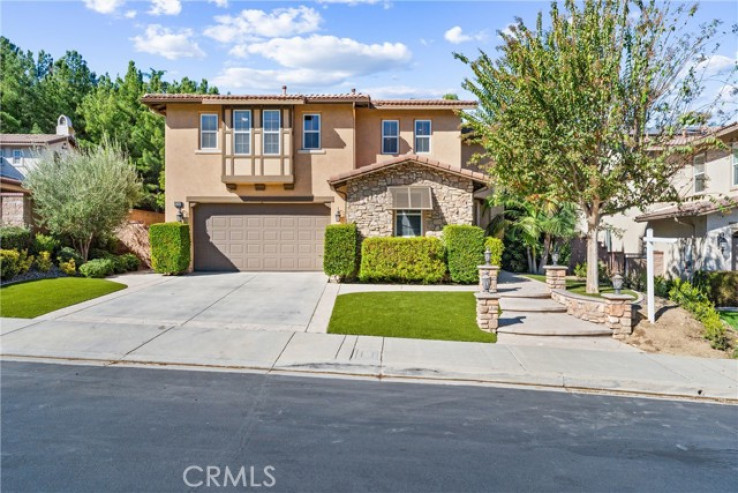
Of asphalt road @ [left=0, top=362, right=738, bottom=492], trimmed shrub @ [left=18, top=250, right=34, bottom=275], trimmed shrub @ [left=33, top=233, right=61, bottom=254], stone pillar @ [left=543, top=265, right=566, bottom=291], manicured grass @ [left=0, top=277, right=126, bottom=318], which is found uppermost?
trimmed shrub @ [left=33, top=233, right=61, bottom=254]

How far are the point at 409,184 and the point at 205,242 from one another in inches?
321

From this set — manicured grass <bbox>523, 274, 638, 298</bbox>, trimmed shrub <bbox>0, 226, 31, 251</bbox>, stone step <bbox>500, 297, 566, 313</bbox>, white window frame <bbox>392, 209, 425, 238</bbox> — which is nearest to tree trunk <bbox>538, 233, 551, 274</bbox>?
manicured grass <bbox>523, 274, 638, 298</bbox>

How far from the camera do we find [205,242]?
17.8 meters

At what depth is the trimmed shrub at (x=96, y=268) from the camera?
49.8 ft

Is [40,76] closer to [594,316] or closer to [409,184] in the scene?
[409,184]

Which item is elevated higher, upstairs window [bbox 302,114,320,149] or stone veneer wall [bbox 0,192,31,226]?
upstairs window [bbox 302,114,320,149]

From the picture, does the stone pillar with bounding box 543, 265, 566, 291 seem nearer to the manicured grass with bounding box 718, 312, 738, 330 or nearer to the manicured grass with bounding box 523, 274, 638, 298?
the manicured grass with bounding box 523, 274, 638, 298

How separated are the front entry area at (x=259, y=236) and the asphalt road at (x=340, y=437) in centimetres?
1104

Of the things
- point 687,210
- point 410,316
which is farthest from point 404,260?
point 687,210

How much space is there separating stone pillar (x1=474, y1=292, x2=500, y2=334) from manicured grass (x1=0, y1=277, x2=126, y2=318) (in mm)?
9350

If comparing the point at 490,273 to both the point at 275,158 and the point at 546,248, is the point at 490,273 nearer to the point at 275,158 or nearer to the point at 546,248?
the point at 546,248

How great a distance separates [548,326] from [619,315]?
1.42 m

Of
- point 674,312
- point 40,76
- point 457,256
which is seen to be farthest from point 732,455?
point 40,76

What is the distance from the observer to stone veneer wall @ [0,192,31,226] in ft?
50.1
